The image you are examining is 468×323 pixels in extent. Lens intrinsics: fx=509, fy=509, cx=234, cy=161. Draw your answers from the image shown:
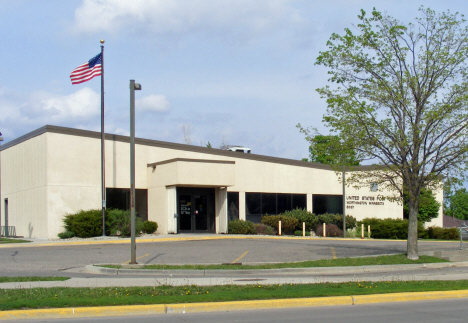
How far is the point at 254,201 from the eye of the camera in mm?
34469

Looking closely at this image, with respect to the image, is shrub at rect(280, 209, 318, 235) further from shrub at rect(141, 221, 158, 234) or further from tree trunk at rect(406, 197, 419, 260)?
tree trunk at rect(406, 197, 419, 260)

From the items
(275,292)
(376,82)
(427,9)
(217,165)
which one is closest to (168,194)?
(217,165)

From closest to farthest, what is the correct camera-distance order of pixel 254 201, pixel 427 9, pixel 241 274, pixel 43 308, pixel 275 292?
pixel 43 308
pixel 275 292
pixel 241 274
pixel 427 9
pixel 254 201

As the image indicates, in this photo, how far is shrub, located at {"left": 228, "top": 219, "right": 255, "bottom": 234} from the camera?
31.0 m

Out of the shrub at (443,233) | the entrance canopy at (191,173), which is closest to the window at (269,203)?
the entrance canopy at (191,173)

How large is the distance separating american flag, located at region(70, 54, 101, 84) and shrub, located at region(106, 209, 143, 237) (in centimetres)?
727

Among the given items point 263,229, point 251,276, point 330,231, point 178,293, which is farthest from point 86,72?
point 178,293

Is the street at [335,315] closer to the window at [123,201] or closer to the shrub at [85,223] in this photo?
the shrub at [85,223]

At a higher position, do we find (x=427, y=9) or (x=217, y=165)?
(x=427, y=9)

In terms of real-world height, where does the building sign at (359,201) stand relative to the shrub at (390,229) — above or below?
above

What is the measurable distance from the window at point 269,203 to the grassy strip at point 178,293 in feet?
72.1

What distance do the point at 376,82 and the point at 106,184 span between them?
16.9m

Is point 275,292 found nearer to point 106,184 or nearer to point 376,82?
point 376,82

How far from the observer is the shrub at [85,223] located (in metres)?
26.2
